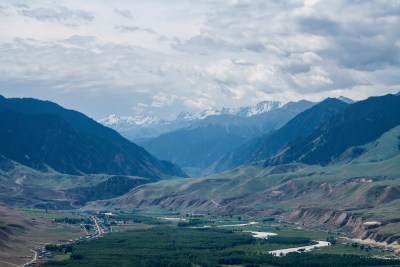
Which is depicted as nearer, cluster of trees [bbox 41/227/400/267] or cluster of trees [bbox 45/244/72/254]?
cluster of trees [bbox 41/227/400/267]

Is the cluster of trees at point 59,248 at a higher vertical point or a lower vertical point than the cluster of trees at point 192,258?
higher

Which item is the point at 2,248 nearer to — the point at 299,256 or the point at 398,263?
the point at 299,256

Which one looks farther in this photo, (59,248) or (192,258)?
(59,248)

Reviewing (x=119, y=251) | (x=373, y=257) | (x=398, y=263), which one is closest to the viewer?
(x=398, y=263)

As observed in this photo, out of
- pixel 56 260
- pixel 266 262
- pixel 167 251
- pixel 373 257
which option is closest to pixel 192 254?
pixel 167 251

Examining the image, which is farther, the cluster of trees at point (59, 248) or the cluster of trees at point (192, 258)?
the cluster of trees at point (59, 248)

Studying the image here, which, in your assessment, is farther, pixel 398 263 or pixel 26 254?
pixel 26 254

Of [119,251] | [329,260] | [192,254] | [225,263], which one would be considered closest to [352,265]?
[329,260]

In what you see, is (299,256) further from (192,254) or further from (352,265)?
(192,254)

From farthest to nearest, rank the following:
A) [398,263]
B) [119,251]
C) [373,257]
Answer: [119,251], [373,257], [398,263]

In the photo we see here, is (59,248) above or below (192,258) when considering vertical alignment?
above

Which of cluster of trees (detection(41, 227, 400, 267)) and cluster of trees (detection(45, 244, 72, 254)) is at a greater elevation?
cluster of trees (detection(45, 244, 72, 254))
